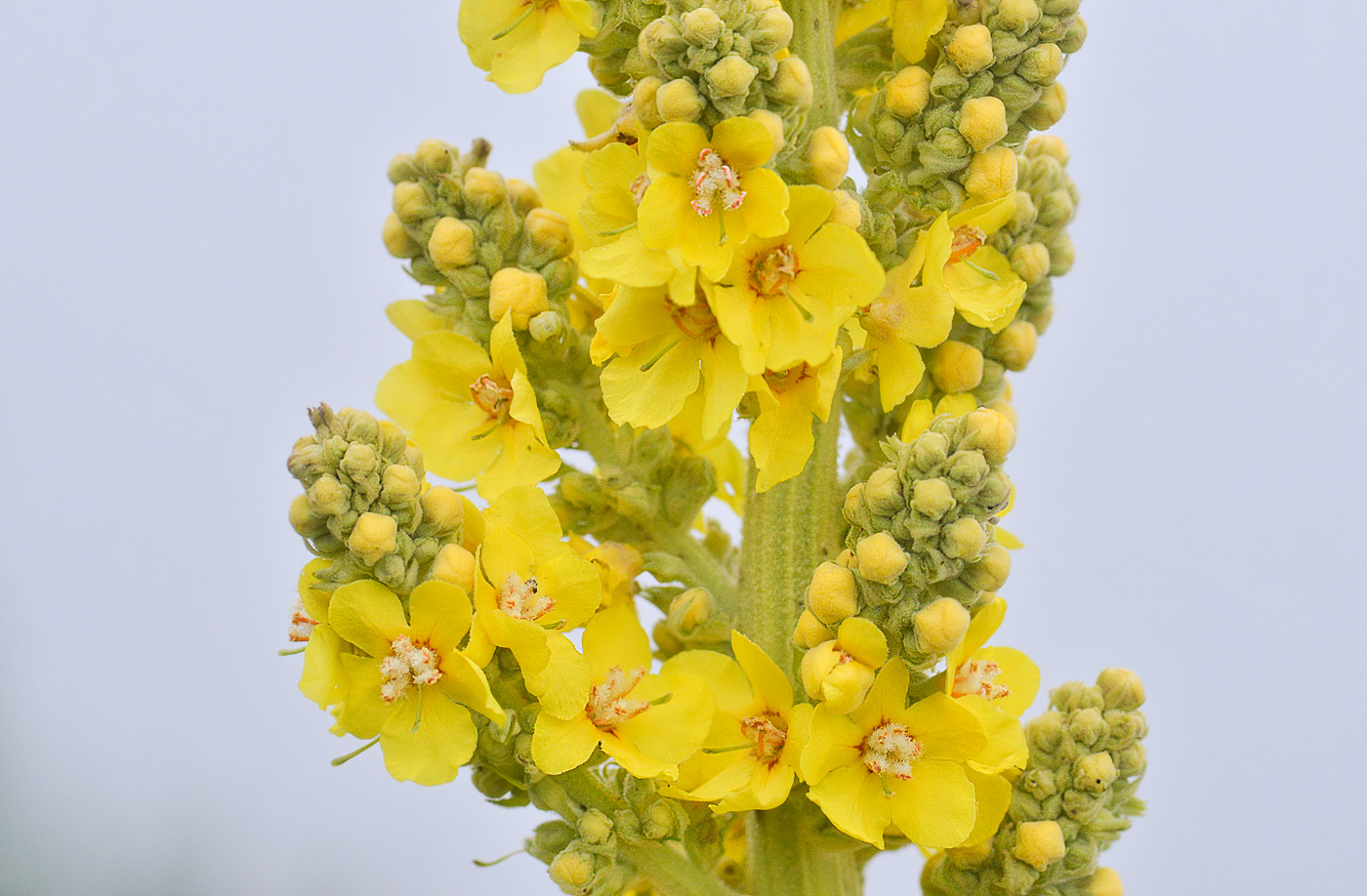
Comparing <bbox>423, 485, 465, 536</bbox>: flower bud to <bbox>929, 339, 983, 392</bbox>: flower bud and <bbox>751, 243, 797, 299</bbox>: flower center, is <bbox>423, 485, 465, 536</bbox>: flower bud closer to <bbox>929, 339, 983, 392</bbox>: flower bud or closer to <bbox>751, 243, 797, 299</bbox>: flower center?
<bbox>751, 243, 797, 299</bbox>: flower center

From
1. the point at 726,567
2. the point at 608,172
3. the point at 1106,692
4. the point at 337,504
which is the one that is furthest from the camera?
the point at 726,567

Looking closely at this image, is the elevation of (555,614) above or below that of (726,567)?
below

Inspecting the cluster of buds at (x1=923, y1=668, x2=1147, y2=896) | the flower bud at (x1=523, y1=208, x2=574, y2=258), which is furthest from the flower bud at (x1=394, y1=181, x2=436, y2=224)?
the cluster of buds at (x1=923, y1=668, x2=1147, y2=896)

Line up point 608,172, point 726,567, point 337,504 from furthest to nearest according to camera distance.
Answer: point 726,567, point 608,172, point 337,504

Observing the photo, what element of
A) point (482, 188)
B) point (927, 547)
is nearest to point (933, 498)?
point (927, 547)

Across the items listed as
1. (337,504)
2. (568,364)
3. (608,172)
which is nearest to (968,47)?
(608,172)

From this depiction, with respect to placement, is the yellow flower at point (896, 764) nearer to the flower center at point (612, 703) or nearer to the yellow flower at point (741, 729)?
the yellow flower at point (741, 729)

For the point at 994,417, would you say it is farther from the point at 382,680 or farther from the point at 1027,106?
the point at 382,680

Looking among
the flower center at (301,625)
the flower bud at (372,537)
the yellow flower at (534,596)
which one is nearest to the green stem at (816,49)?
the yellow flower at (534,596)
